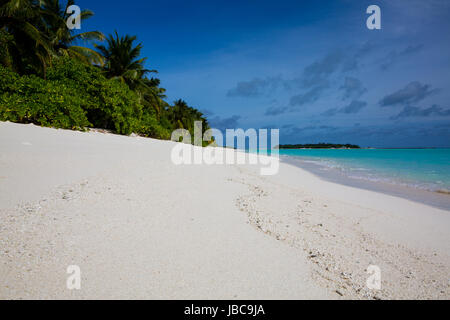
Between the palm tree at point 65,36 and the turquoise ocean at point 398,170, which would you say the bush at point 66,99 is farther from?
the turquoise ocean at point 398,170

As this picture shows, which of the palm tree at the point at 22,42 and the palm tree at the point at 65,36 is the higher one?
the palm tree at the point at 65,36

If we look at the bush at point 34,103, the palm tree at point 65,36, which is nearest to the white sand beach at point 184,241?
the bush at point 34,103

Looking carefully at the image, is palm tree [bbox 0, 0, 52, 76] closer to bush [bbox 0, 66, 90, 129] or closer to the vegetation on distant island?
the vegetation on distant island

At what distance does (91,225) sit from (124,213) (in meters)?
0.39

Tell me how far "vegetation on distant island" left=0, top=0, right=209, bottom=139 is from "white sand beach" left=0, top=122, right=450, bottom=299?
4.00m

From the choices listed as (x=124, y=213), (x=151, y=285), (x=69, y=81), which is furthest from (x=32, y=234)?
(x=69, y=81)

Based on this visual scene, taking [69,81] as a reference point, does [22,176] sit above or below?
below

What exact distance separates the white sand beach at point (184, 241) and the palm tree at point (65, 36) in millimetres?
13853

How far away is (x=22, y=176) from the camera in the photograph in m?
3.16

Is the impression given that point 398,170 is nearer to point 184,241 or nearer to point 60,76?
point 184,241

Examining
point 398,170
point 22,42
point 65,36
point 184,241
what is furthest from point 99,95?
point 398,170

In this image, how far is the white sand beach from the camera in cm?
163

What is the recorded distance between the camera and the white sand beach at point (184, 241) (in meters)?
1.63
